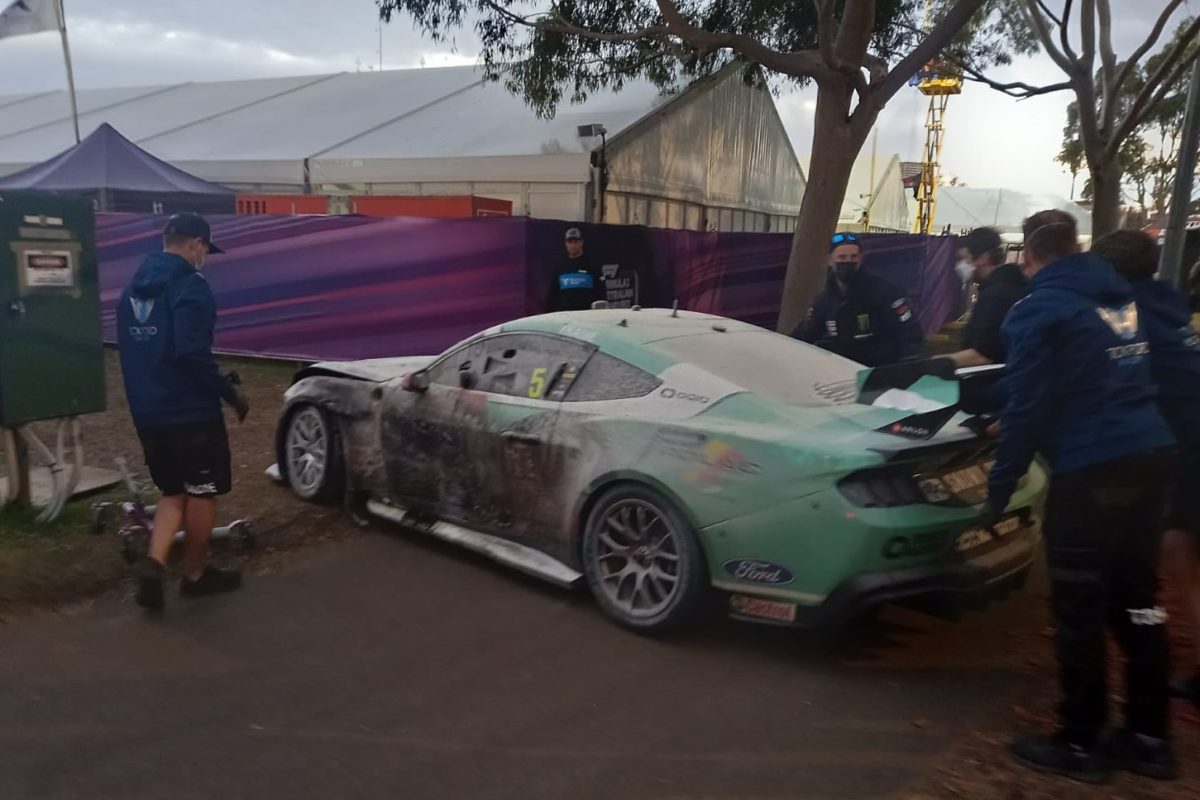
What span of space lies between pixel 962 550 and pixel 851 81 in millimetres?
7203

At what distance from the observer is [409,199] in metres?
13.7

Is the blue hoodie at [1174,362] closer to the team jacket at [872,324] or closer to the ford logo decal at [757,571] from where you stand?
the ford logo decal at [757,571]

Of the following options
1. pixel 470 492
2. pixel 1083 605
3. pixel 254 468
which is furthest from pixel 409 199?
pixel 1083 605

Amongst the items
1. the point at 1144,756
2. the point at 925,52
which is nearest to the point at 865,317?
the point at 1144,756

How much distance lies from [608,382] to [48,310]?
10.4 feet

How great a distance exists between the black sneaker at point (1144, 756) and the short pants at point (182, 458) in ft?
12.6

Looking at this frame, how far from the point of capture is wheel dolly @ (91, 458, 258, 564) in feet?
15.9

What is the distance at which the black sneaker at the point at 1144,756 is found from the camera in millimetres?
3121

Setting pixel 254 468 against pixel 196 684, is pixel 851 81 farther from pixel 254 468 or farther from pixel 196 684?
pixel 196 684

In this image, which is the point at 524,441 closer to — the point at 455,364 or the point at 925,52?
the point at 455,364

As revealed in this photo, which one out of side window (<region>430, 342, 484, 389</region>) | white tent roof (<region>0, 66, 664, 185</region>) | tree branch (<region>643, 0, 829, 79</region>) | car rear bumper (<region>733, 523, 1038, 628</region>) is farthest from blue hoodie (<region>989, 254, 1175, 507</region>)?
white tent roof (<region>0, 66, 664, 185</region>)

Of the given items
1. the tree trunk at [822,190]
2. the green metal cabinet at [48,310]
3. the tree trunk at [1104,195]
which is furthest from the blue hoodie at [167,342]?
the tree trunk at [1104,195]

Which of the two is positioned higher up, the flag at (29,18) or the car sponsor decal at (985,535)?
the flag at (29,18)

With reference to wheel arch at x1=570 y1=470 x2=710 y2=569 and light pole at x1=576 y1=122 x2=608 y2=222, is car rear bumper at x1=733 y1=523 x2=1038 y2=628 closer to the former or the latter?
wheel arch at x1=570 y1=470 x2=710 y2=569
